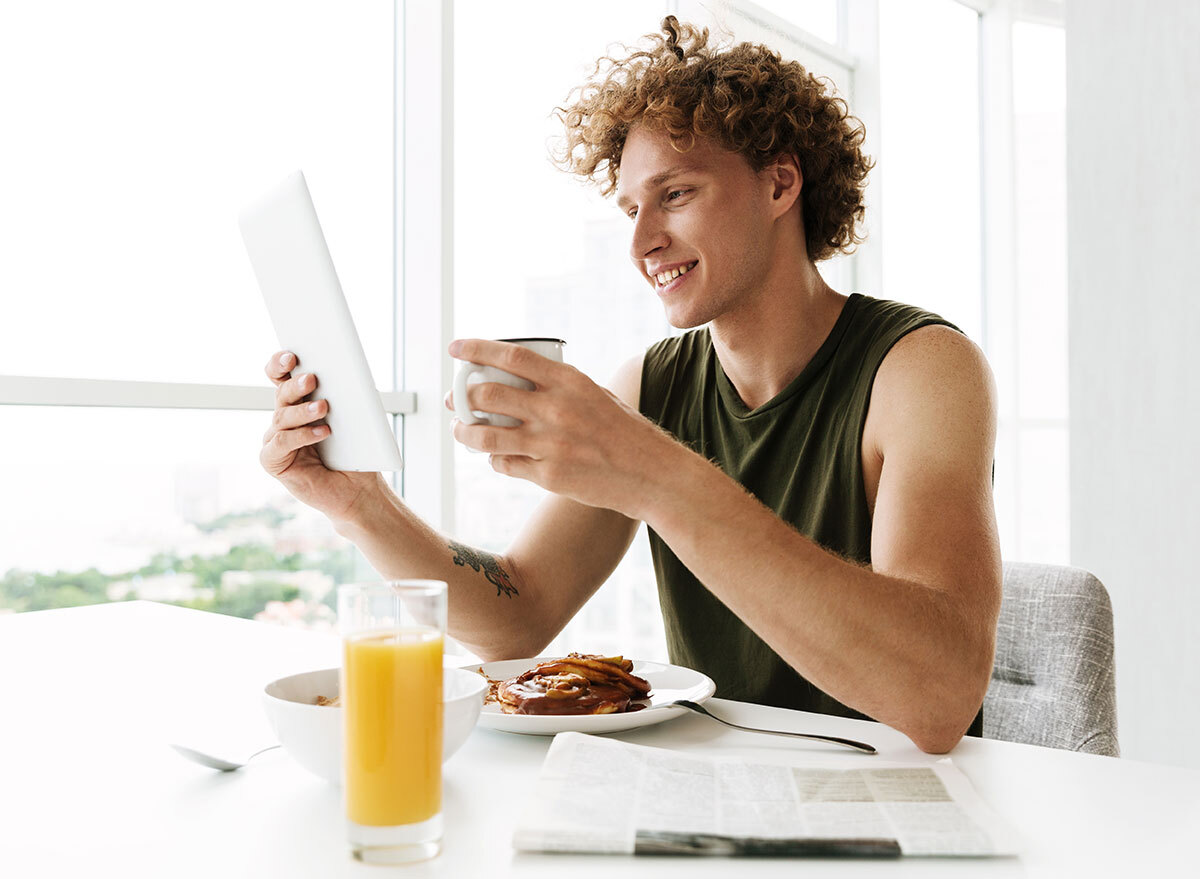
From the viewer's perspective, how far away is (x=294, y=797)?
0.76 metres

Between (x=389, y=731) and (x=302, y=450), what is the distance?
613 millimetres

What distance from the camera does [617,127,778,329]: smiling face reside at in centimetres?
146

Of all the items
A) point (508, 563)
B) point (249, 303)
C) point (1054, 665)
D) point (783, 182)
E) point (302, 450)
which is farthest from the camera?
point (249, 303)

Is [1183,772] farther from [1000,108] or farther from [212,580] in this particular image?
[1000,108]

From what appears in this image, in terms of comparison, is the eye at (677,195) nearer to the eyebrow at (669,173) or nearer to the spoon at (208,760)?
the eyebrow at (669,173)

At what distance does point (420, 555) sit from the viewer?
1257mm

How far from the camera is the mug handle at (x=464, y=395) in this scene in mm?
845

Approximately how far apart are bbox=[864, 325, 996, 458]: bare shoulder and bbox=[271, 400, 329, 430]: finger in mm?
636

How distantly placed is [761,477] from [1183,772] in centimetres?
73

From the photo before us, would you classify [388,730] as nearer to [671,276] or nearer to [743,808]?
[743,808]

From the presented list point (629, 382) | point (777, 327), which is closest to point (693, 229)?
point (777, 327)

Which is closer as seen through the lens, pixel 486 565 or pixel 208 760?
pixel 208 760

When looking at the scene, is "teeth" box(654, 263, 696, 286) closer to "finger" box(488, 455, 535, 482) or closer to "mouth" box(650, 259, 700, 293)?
"mouth" box(650, 259, 700, 293)

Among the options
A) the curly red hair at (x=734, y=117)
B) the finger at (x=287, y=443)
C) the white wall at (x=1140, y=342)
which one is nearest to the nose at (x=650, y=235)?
the curly red hair at (x=734, y=117)
